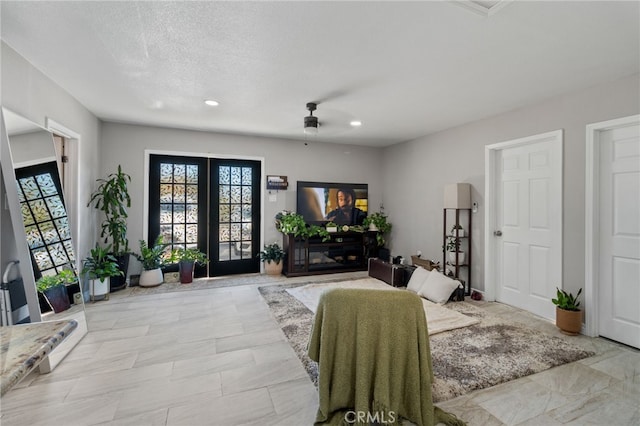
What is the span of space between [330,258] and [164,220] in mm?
2932

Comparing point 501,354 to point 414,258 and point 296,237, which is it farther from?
point 296,237

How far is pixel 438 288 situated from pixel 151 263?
4180 millimetres

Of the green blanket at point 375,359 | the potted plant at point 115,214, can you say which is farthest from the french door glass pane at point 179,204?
the green blanket at point 375,359

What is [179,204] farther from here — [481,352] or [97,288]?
[481,352]

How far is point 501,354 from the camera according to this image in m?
2.40

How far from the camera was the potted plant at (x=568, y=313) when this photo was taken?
9.05 ft

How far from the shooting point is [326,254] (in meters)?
5.30

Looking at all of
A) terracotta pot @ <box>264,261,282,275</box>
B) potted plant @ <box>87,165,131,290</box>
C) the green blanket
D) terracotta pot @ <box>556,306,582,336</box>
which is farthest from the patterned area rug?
potted plant @ <box>87,165,131,290</box>

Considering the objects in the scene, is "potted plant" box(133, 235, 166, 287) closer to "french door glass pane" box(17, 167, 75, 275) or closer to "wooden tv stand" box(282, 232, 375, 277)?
"french door glass pane" box(17, 167, 75, 275)

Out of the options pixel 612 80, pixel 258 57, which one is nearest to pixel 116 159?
pixel 258 57

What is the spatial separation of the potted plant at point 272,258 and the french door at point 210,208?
0.77 ft

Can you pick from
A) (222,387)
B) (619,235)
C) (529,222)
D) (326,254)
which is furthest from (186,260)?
(619,235)

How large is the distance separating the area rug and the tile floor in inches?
28.5

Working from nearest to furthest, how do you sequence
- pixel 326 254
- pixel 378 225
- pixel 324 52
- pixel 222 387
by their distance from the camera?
pixel 222 387, pixel 324 52, pixel 326 254, pixel 378 225
